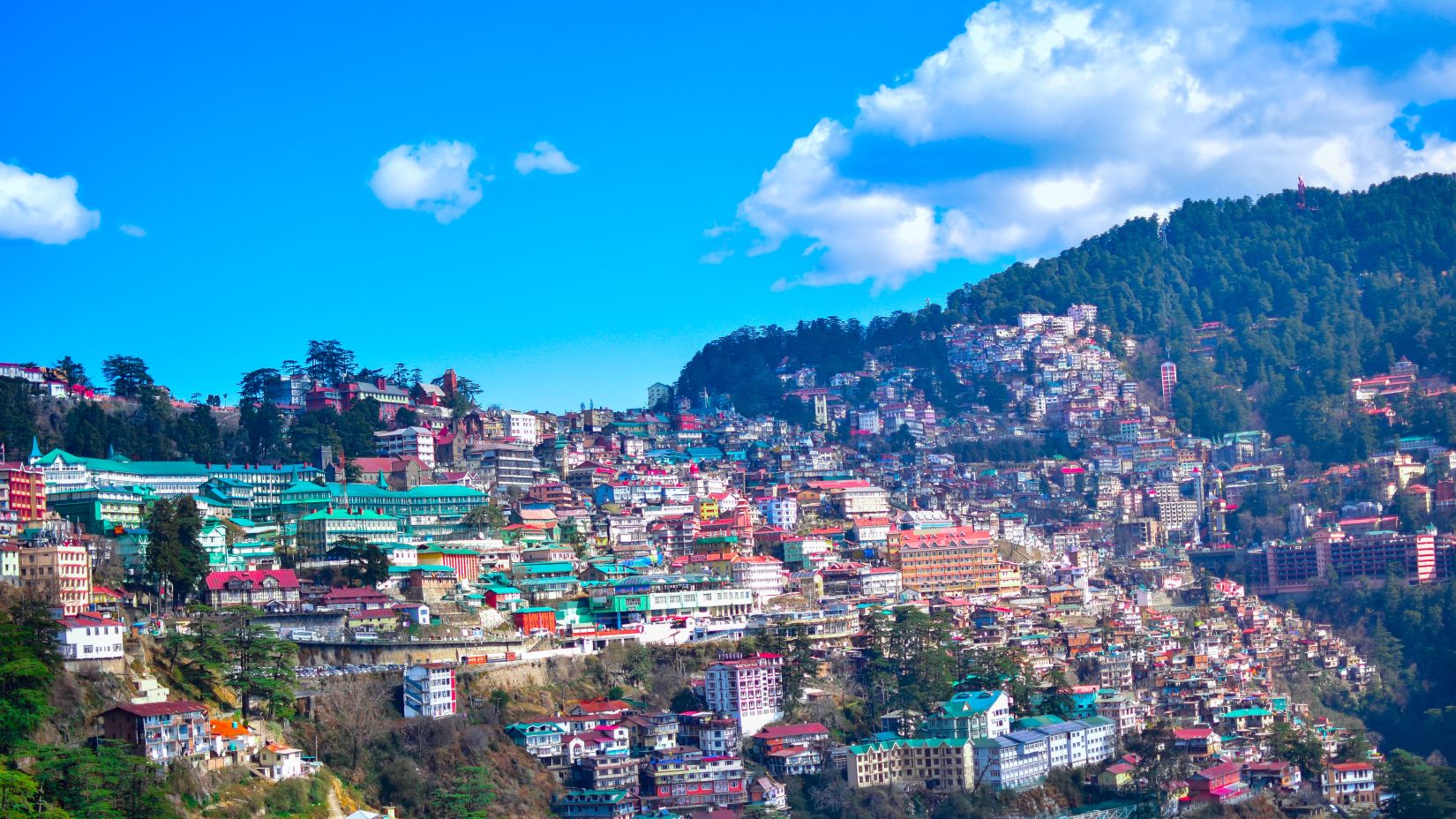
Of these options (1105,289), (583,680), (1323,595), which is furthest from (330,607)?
(1105,289)

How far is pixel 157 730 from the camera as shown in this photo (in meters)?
40.1

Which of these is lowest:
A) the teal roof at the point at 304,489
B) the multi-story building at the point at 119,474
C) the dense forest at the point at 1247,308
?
the teal roof at the point at 304,489

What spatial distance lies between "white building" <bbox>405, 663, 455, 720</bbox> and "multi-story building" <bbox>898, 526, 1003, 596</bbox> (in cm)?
2929

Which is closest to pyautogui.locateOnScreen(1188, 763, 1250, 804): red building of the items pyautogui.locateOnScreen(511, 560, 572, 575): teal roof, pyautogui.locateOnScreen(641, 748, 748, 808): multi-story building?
pyautogui.locateOnScreen(641, 748, 748, 808): multi-story building

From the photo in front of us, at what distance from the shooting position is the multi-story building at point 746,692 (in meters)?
54.2

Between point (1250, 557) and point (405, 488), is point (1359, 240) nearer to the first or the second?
point (1250, 557)

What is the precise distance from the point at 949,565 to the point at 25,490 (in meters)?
36.5

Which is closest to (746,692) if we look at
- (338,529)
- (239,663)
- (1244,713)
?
(239,663)

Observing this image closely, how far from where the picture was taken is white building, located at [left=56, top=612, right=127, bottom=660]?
138 feet

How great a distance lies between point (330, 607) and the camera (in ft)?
174

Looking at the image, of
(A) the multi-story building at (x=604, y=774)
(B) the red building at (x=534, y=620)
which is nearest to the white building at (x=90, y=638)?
(A) the multi-story building at (x=604, y=774)

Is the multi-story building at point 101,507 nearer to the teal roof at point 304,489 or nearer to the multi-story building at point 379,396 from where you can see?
the teal roof at point 304,489

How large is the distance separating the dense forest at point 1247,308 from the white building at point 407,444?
39.9 meters

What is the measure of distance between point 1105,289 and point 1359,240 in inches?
875
